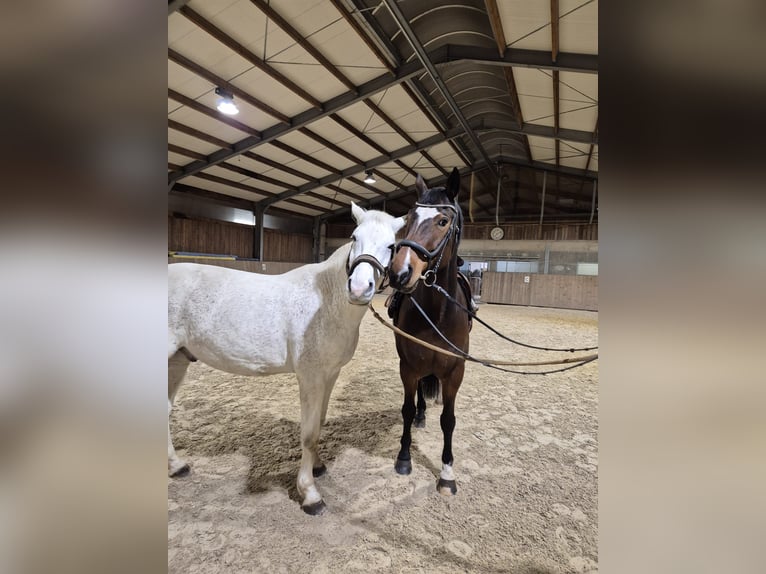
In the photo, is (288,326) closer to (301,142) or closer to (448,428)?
(448,428)

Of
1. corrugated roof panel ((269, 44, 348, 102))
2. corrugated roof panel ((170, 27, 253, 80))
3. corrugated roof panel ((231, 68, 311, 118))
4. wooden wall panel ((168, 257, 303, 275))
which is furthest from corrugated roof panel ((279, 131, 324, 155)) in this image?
wooden wall panel ((168, 257, 303, 275))

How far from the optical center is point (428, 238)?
1.64 meters

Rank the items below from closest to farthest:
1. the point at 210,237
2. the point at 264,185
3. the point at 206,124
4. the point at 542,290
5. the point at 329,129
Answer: the point at 206,124
the point at 329,129
the point at 264,185
the point at 210,237
the point at 542,290

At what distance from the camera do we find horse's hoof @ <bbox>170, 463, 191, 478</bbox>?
1.75 m

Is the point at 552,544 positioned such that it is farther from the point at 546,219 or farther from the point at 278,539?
the point at 546,219

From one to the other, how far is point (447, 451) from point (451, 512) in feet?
0.94

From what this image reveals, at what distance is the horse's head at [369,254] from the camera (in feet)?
4.26

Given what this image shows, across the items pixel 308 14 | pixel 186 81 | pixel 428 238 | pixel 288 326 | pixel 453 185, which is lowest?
pixel 288 326

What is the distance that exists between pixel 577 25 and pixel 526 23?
63cm

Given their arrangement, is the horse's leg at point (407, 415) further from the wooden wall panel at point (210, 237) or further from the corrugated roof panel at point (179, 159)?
the wooden wall panel at point (210, 237)

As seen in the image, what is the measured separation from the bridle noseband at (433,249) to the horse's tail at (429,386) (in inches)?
41.3

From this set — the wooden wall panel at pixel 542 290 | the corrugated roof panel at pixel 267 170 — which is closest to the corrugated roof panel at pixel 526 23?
the corrugated roof panel at pixel 267 170

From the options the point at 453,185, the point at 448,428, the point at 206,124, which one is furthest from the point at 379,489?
the point at 206,124
